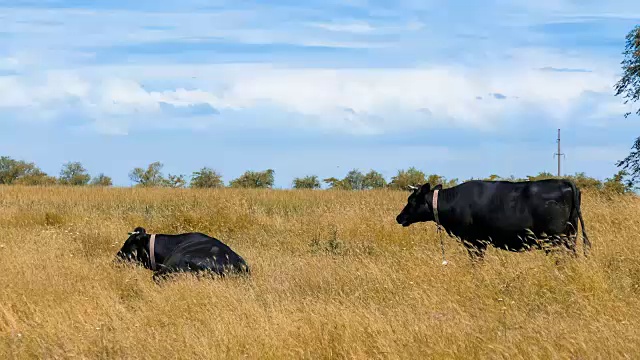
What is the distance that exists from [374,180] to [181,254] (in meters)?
35.4

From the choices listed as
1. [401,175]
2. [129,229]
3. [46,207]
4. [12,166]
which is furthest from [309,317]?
[12,166]

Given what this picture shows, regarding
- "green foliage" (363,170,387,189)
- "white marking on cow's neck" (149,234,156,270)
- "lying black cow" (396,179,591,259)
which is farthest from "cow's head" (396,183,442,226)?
"green foliage" (363,170,387,189)

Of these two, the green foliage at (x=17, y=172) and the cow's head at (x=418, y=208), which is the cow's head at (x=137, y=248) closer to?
the cow's head at (x=418, y=208)

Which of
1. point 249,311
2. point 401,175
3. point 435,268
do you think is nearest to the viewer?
point 249,311

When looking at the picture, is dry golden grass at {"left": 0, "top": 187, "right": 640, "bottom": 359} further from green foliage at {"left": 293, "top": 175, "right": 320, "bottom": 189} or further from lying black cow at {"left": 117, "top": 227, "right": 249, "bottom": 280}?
green foliage at {"left": 293, "top": 175, "right": 320, "bottom": 189}

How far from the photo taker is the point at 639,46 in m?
30.4

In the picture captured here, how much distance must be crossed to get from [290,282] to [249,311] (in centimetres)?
235

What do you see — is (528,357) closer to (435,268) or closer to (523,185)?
(435,268)

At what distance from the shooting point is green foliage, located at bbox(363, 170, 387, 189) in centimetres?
4575

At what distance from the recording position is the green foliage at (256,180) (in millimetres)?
46688

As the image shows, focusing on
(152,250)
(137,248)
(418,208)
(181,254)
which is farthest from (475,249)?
(137,248)

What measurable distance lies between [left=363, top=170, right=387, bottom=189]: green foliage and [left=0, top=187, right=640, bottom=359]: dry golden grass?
31.1 metres

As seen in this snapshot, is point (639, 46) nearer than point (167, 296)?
No

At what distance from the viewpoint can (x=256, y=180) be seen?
4694cm
